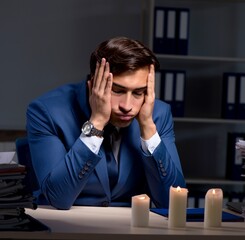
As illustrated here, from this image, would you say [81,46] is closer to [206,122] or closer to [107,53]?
[206,122]

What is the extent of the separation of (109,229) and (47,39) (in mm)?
2997

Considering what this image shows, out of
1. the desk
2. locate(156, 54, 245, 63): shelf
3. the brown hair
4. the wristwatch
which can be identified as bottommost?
the desk

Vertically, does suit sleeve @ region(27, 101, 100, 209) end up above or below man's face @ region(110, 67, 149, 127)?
below

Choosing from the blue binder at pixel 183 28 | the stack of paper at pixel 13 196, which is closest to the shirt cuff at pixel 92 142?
the stack of paper at pixel 13 196

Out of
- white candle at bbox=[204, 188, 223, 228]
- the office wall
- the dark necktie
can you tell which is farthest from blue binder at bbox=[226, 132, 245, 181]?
white candle at bbox=[204, 188, 223, 228]

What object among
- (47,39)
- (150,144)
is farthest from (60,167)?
(47,39)

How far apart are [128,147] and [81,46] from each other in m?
2.28

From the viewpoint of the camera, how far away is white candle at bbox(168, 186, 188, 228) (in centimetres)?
194

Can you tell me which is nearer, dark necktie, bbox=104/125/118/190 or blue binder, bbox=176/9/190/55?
dark necktie, bbox=104/125/118/190

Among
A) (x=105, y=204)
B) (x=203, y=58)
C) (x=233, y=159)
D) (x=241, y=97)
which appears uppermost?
(x=203, y=58)

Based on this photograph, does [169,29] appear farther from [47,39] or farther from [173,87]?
[47,39]

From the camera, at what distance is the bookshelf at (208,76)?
484 centimetres

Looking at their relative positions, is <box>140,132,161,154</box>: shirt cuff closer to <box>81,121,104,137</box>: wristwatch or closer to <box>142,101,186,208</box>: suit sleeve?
<box>142,101,186,208</box>: suit sleeve

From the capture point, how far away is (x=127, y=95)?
2.39 meters
